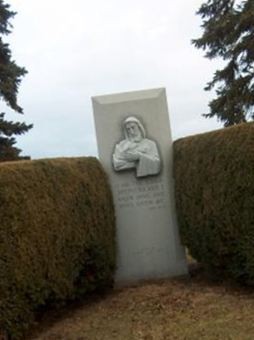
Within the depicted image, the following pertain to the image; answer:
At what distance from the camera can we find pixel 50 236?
21.5 feet

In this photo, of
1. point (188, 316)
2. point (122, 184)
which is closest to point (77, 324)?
point (188, 316)

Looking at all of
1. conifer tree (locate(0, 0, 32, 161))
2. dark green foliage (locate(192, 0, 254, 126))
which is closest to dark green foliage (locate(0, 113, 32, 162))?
conifer tree (locate(0, 0, 32, 161))

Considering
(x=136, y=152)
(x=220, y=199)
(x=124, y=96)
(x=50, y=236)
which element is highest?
(x=124, y=96)

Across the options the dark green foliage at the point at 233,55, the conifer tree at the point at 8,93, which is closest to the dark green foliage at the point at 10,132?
the conifer tree at the point at 8,93

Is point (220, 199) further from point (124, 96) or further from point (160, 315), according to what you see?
point (124, 96)

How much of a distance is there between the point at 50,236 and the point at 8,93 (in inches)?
381

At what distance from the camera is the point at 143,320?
21.1ft

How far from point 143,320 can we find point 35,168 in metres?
2.04

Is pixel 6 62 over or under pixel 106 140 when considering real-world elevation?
over

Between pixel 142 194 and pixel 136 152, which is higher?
pixel 136 152

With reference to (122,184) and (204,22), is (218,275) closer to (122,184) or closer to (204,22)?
(122,184)

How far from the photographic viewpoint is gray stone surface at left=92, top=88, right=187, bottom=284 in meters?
8.30

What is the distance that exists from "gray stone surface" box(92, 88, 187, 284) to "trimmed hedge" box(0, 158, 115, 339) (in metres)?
0.41

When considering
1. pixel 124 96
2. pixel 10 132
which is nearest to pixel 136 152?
pixel 124 96
